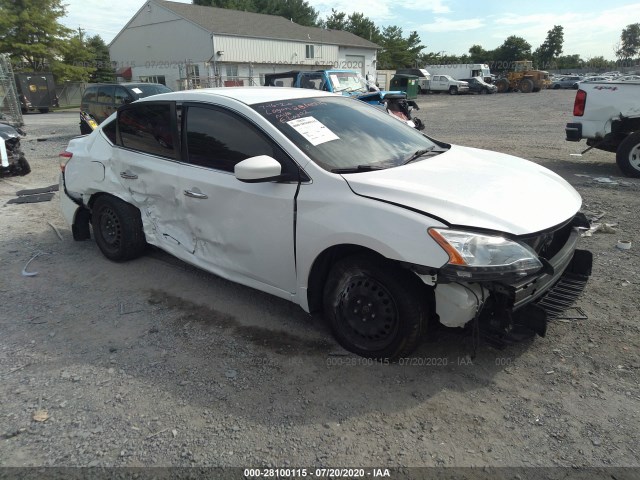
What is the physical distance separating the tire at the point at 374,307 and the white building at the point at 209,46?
31.0 m

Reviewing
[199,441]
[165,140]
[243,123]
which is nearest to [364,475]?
[199,441]

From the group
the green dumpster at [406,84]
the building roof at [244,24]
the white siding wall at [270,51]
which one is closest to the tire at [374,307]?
the green dumpster at [406,84]

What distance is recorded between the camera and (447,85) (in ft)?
140

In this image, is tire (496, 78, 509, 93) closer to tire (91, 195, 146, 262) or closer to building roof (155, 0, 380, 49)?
building roof (155, 0, 380, 49)

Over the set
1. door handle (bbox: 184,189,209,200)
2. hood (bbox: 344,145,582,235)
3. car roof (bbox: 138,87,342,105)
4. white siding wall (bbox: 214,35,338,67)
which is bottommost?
door handle (bbox: 184,189,209,200)

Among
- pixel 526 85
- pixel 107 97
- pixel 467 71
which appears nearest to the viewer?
pixel 107 97

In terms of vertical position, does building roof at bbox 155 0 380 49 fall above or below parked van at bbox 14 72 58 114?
above

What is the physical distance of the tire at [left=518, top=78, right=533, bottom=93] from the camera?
41.4 metres

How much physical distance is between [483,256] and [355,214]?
78 cm

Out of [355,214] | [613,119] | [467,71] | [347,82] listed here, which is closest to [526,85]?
[467,71]

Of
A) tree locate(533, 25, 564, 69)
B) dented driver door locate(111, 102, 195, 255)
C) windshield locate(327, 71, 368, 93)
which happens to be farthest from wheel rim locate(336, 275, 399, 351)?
tree locate(533, 25, 564, 69)

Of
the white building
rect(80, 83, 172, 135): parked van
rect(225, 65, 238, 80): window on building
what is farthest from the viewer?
rect(225, 65, 238, 80): window on building

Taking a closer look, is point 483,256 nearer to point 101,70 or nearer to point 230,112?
point 230,112

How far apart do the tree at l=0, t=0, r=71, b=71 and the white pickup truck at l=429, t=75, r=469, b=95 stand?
3317 cm
